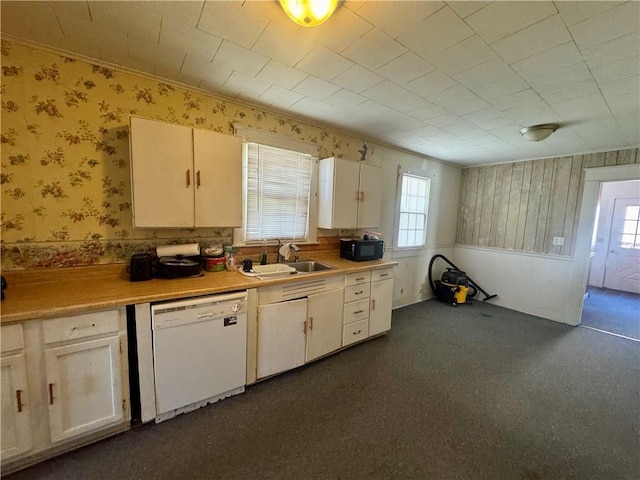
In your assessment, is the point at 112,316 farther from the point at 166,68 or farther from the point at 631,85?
the point at 631,85

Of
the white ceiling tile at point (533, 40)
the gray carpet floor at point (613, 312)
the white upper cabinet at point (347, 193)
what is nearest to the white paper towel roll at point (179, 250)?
the white upper cabinet at point (347, 193)

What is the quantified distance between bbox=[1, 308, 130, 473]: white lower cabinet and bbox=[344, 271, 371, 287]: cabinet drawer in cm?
187

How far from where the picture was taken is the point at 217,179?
2148 mm

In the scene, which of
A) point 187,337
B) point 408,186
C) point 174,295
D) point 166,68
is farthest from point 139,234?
point 408,186

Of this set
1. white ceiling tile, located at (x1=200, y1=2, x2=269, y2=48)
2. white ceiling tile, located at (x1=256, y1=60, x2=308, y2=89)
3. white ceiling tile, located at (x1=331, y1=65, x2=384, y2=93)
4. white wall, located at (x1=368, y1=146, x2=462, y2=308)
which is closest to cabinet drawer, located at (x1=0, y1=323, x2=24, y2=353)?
white ceiling tile, located at (x1=200, y1=2, x2=269, y2=48)

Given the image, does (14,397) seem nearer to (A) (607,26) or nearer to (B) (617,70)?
(A) (607,26)

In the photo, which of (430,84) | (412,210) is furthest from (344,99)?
(412,210)

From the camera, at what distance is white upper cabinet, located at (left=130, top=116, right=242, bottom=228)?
1850 millimetres

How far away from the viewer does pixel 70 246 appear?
1.89 m

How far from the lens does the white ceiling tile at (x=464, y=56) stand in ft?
5.03

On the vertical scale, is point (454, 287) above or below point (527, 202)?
below

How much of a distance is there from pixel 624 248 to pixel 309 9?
776 centimetres

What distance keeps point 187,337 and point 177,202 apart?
98cm

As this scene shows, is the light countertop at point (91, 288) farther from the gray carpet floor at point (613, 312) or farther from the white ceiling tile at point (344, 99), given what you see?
the gray carpet floor at point (613, 312)
